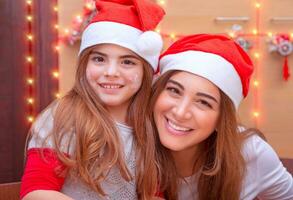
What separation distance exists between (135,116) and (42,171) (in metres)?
0.35

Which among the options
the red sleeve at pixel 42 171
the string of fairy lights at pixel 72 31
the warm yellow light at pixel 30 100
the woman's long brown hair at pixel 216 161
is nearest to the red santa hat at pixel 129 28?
the woman's long brown hair at pixel 216 161

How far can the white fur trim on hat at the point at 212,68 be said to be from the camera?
1340 mm

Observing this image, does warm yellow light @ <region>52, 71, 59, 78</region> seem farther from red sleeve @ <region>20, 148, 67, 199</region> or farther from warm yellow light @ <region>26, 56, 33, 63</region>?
red sleeve @ <region>20, 148, 67, 199</region>

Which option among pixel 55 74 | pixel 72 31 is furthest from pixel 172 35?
pixel 55 74

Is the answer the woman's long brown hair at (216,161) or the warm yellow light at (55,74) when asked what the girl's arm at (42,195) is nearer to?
the woman's long brown hair at (216,161)

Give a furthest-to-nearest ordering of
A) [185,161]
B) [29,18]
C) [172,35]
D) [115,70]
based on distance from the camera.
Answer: [172,35], [29,18], [185,161], [115,70]

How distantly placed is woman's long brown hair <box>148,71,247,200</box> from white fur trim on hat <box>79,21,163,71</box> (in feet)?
0.32

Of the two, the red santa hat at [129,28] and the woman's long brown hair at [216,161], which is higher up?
the red santa hat at [129,28]

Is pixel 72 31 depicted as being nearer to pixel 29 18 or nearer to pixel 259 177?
pixel 29 18

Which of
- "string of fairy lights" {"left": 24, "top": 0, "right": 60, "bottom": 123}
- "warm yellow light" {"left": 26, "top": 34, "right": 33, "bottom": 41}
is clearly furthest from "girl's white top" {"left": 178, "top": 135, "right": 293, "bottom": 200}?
"warm yellow light" {"left": 26, "top": 34, "right": 33, "bottom": 41}

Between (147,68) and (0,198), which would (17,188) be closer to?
(0,198)

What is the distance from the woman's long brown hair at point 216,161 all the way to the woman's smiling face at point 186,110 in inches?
1.1

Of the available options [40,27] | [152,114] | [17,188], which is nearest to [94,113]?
[152,114]

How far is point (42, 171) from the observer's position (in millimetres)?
1236
